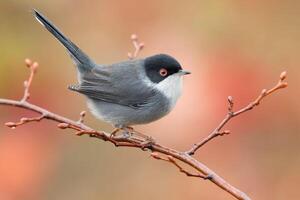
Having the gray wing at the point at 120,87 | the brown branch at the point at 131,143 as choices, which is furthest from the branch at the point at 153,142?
the gray wing at the point at 120,87

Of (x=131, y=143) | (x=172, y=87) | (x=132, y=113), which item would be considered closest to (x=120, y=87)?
(x=132, y=113)

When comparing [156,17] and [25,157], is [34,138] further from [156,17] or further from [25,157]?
[156,17]

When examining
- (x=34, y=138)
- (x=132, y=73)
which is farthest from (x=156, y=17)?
(x=132, y=73)

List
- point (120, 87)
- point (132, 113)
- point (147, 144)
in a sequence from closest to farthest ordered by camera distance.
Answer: point (147, 144), point (132, 113), point (120, 87)

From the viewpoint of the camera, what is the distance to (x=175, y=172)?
24.9 feet

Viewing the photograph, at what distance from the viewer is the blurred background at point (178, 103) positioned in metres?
7.48

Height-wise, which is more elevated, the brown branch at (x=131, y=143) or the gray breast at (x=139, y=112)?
the gray breast at (x=139, y=112)

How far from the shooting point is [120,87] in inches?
188

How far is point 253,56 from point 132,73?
485 cm

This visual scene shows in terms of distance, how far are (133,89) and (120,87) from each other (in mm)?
91

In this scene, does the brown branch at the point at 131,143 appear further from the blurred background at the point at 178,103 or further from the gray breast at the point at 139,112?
the blurred background at the point at 178,103

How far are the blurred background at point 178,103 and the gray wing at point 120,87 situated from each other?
2657 millimetres

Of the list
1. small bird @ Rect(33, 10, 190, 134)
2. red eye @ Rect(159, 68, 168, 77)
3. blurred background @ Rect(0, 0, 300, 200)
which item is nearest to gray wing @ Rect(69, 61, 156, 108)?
small bird @ Rect(33, 10, 190, 134)

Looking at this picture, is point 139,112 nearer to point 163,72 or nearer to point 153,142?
point 163,72
